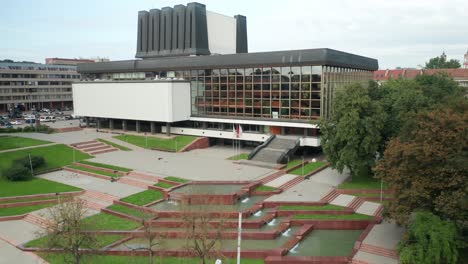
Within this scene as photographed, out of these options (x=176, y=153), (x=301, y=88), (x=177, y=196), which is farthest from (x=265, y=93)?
(x=177, y=196)

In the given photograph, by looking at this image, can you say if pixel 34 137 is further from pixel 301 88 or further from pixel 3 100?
pixel 3 100

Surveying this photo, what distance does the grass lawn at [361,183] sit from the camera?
87.8ft

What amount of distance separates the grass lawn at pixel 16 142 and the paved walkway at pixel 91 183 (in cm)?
919

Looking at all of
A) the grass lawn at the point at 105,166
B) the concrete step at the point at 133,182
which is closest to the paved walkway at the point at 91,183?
the concrete step at the point at 133,182

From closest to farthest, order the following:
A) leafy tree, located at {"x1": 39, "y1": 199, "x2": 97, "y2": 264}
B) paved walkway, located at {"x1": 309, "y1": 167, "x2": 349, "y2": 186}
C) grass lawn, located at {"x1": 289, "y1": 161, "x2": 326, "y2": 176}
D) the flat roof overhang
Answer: leafy tree, located at {"x1": 39, "y1": 199, "x2": 97, "y2": 264} < paved walkway, located at {"x1": 309, "y1": 167, "x2": 349, "y2": 186} < grass lawn, located at {"x1": 289, "y1": 161, "x2": 326, "y2": 176} < the flat roof overhang

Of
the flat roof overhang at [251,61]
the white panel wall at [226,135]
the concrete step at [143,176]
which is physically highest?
the flat roof overhang at [251,61]

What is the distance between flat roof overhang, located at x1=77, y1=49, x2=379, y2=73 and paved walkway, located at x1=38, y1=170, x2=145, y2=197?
60.9 feet

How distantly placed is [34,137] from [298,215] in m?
36.1

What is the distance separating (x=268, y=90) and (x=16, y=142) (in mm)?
28520

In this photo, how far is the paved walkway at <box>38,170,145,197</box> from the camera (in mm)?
27733

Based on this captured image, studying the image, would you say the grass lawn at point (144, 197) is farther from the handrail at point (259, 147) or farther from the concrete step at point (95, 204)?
the handrail at point (259, 147)

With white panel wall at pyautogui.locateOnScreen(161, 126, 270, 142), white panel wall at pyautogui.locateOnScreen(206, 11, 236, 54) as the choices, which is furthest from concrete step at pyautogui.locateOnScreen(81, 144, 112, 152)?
white panel wall at pyautogui.locateOnScreen(206, 11, 236, 54)

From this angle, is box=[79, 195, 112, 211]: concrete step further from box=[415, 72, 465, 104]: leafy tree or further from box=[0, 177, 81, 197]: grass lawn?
box=[415, 72, 465, 104]: leafy tree

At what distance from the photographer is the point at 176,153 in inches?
1543
